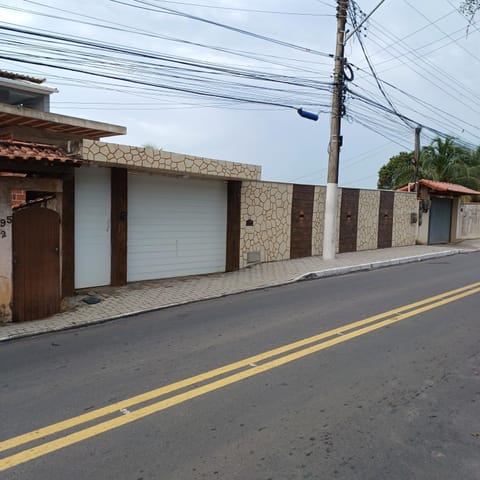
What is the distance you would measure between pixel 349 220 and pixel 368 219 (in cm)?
143

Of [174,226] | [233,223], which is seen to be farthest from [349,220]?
[174,226]

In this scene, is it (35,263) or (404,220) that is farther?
(404,220)

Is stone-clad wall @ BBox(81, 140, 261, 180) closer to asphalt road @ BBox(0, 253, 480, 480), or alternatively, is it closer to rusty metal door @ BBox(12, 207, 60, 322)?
rusty metal door @ BBox(12, 207, 60, 322)

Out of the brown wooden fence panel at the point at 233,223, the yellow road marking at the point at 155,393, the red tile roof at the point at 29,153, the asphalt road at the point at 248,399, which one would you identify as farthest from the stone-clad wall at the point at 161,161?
the yellow road marking at the point at 155,393

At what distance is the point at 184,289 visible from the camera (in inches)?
413

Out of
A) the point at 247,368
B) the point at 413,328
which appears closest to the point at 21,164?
the point at 247,368

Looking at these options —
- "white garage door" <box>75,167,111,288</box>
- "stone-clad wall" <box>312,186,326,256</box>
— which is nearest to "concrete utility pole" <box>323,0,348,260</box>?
"stone-clad wall" <box>312,186,326,256</box>

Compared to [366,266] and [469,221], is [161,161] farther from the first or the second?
[469,221]

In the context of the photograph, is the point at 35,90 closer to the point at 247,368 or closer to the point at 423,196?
the point at 247,368

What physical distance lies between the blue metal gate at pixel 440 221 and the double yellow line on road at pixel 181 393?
57.5 ft

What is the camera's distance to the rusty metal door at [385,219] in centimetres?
1980

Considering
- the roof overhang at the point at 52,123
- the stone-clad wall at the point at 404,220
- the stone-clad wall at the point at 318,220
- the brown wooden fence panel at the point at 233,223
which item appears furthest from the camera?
the stone-clad wall at the point at 404,220

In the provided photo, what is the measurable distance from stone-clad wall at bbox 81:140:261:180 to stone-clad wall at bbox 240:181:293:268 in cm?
119

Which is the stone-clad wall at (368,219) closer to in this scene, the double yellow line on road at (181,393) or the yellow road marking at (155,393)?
the double yellow line on road at (181,393)
